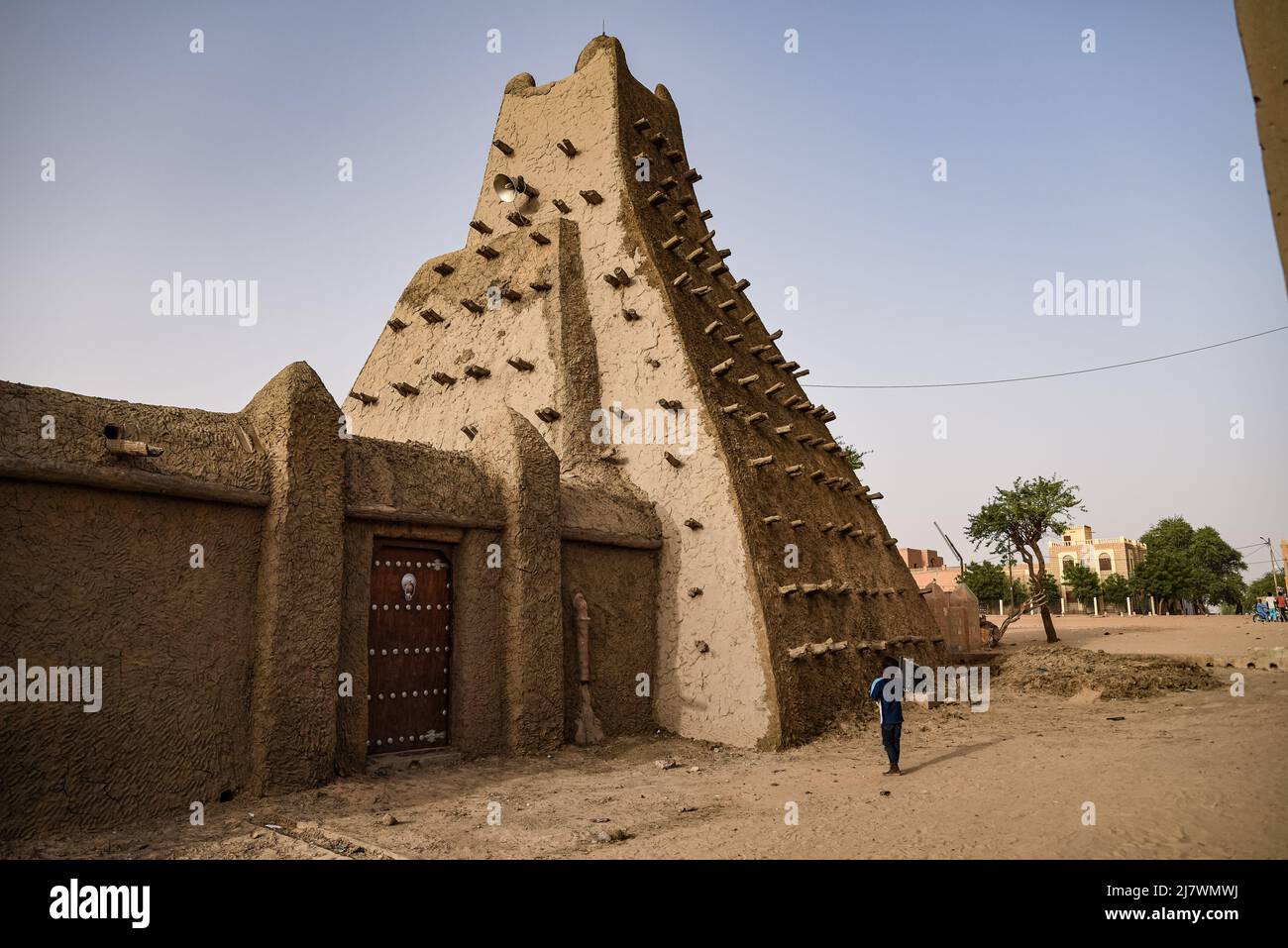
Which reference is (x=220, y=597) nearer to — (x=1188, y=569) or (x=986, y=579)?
(x=986, y=579)

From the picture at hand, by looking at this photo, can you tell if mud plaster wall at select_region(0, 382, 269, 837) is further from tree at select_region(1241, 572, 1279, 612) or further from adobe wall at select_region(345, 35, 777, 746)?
tree at select_region(1241, 572, 1279, 612)

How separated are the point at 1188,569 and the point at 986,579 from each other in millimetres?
11934

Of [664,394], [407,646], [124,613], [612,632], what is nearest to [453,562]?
[407,646]

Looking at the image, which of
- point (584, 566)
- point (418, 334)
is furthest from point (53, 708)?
point (418, 334)

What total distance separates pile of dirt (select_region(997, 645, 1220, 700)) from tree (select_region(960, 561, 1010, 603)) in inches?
1195

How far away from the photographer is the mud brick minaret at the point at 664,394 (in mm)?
10117

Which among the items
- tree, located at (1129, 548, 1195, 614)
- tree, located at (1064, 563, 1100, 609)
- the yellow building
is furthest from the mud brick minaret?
the yellow building

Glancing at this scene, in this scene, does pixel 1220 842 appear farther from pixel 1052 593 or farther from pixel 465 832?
pixel 1052 593

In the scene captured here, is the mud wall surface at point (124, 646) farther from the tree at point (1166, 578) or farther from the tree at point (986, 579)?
the tree at point (1166, 578)

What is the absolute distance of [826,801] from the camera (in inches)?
269

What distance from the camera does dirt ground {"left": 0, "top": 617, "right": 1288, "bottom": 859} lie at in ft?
17.8

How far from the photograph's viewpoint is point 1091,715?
10305 millimetres

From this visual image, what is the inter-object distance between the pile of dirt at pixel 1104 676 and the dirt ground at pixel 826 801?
1823 millimetres

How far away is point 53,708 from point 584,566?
5288 mm
